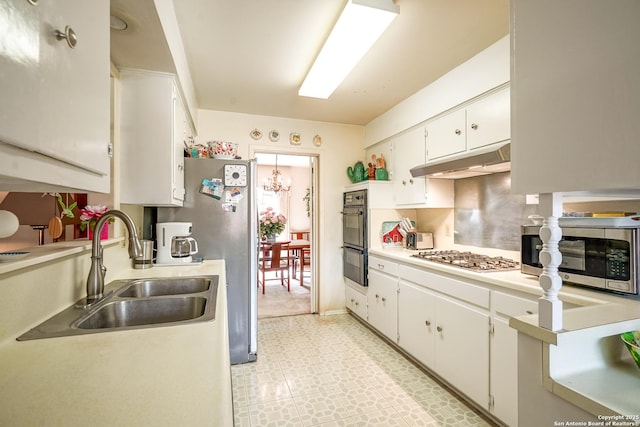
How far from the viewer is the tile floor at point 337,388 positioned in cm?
177

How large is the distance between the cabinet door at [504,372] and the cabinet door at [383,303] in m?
1.01

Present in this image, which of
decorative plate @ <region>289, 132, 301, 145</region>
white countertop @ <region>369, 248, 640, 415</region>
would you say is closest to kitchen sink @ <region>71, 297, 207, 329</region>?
white countertop @ <region>369, 248, 640, 415</region>

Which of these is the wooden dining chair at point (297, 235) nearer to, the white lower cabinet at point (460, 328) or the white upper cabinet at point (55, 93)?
the white lower cabinet at point (460, 328)

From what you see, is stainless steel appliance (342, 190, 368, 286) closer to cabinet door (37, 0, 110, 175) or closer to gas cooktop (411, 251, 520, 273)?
gas cooktop (411, 251, 520, 273)

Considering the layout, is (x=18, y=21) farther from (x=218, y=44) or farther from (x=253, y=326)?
(x=253, y=326)

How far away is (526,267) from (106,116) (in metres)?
2.06

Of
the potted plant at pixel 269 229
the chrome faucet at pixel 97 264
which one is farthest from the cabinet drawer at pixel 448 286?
the potted plant at pixel 269 229

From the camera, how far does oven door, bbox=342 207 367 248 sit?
3213 mm

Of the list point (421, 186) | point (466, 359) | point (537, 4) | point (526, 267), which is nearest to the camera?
point (537, 4)

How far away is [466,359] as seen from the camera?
73.7 inches

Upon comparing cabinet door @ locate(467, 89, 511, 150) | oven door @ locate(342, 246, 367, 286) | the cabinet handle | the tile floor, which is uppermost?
cabinet door @ locate(467, 89, 511, 150)

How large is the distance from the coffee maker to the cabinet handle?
1786 millimetres

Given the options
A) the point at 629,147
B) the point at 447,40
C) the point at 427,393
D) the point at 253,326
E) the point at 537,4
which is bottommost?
the point at 427,393

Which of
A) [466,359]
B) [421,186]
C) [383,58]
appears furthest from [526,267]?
[383,58]
